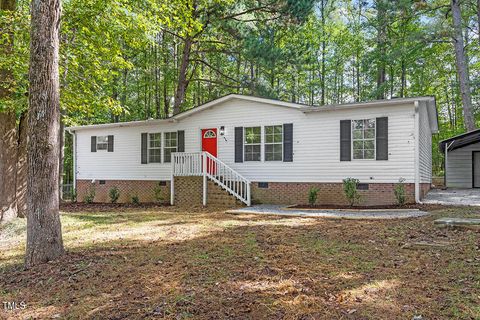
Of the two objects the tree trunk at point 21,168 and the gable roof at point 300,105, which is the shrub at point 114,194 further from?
the tree trunk at point 21,168

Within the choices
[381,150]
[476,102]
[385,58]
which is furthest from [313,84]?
[381,150]

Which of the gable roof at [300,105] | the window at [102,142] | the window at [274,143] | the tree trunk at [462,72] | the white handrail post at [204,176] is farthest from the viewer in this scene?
the tree trunk at [462,72]

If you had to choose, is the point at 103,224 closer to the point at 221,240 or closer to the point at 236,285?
the point at 221,240

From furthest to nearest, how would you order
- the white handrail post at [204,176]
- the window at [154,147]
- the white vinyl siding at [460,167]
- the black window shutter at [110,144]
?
the white vinyl siding at [460,167] < the black window shutter at [110,144] < the window at [154,147] < the white handrail post at [204,176]

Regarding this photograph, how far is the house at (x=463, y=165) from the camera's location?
17.6 meters

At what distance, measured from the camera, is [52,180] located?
4.29 m

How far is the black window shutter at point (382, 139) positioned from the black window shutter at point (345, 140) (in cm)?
82

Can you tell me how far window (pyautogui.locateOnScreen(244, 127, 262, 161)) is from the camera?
12141 mm

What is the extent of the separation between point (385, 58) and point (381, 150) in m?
11.4

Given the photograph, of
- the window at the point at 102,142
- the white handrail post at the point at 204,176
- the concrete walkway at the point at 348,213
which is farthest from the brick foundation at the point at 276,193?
the window at the point at 102,142

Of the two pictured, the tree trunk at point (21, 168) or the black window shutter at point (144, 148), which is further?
the black window shutter at point (144, 148)

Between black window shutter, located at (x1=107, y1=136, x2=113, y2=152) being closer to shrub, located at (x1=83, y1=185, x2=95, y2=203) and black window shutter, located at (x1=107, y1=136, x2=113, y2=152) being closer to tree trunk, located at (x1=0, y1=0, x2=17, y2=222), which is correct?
shrub, located at (x1=83, y1=185, x2=95, y2=203)

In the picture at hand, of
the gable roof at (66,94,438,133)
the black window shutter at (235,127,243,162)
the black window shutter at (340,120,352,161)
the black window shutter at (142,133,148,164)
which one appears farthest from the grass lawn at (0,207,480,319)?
the black window shutter at (142,133,148,164)

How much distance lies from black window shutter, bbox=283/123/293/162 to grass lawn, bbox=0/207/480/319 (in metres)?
5.39
